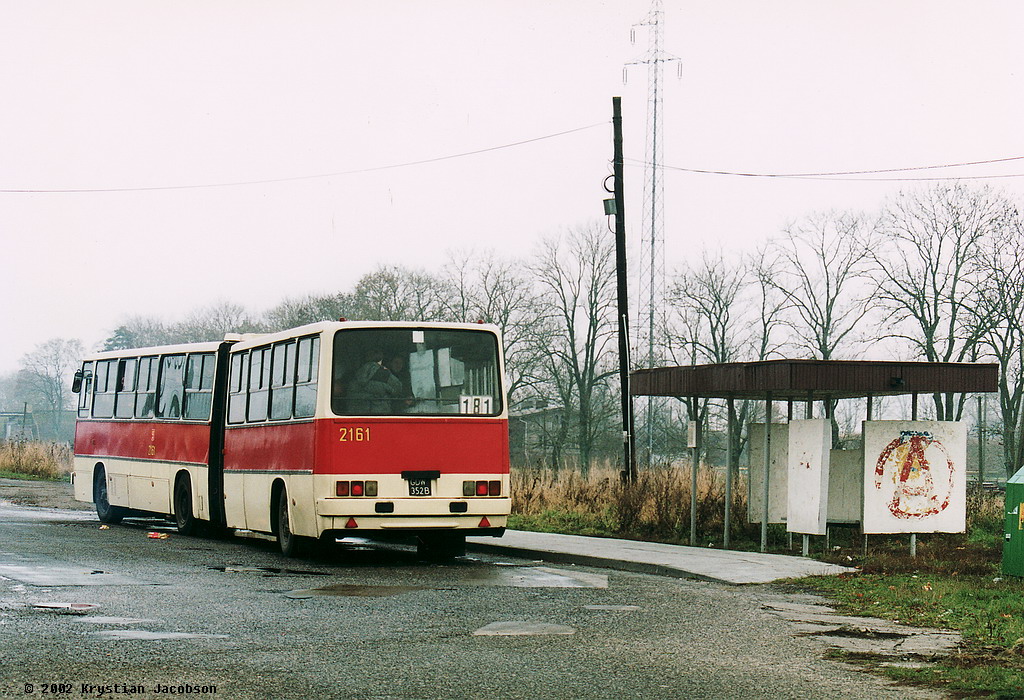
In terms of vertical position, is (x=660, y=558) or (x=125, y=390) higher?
(x=125, y=390)

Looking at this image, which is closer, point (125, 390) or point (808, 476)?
point (808, 476)

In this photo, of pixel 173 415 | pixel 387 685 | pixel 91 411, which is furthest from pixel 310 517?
pixel 91 411

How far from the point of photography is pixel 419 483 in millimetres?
16047

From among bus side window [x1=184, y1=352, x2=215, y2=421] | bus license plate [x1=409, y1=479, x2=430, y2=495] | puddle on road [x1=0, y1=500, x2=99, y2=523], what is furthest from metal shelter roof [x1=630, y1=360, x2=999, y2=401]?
puddle on road [x1=0, y1=500, x2=99, y2=523]

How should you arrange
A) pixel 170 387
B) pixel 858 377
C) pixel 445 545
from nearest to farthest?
pixel 445 545, pixel 858 377, pixel 170 387

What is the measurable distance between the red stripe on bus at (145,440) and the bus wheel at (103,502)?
445 mm

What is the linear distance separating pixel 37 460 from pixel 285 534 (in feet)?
97.8

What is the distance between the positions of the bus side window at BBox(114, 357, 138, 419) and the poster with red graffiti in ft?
43.8

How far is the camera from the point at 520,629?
33.9ft

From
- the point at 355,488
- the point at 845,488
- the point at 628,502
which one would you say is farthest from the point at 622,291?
the point at 355,488

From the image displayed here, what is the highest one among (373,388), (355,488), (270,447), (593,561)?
(373,388)

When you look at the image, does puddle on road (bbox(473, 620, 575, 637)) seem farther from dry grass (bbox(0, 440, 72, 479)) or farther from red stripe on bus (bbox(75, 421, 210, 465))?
dry grass (bbox(0, 440, 72, 479))

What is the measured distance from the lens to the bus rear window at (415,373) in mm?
16172

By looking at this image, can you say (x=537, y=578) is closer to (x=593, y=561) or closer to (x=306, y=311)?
(x=593, y=561)
